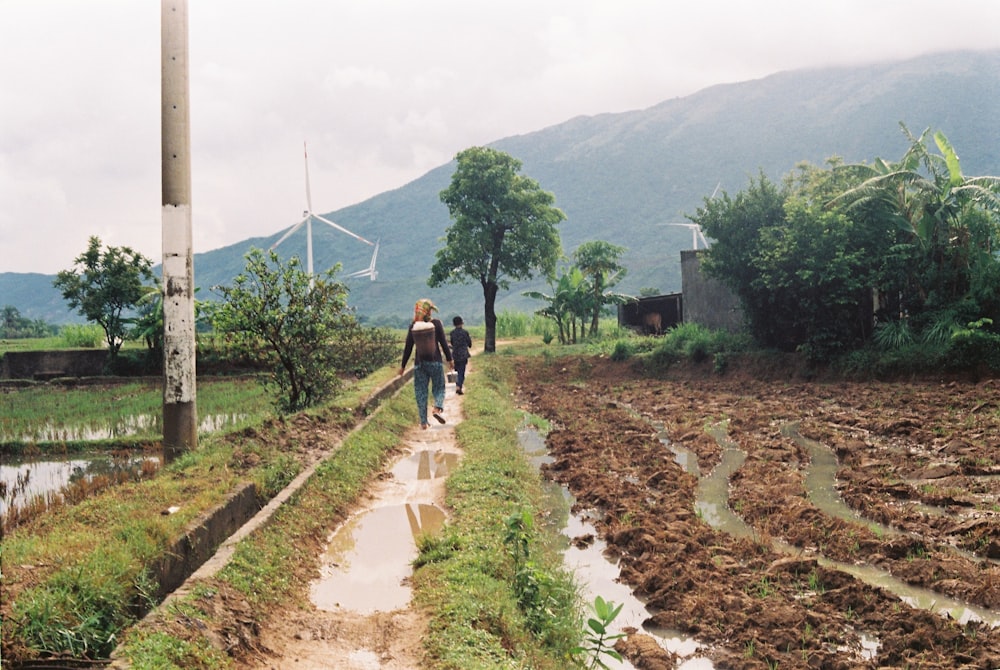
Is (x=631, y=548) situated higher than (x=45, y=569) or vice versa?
(x=45, y=569)

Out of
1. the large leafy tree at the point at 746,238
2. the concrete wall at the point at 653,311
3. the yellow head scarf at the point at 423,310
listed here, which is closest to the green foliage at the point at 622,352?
the large leafy tree at the point at 746,238

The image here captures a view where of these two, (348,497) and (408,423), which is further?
(408,423)

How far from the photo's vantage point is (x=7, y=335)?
4550 cm

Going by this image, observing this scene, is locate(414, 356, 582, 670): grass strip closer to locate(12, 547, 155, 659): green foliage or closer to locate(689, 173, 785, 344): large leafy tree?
locate(12, 547, 155, 659): green foliage

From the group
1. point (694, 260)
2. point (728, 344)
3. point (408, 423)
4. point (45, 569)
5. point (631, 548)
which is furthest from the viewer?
point (694, 260)

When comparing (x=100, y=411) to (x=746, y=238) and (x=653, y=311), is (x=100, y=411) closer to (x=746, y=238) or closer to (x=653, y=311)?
(x=746, y=238)

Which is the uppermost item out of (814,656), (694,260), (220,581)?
(694,260)

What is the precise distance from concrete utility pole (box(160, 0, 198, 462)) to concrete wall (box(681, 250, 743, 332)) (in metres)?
20.3

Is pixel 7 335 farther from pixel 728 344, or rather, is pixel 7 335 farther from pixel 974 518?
pixel 974 518

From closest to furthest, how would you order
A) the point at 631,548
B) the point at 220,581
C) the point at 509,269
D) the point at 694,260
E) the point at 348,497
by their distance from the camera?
the point at 220,581 → the point at 631,548 → the point at 348,497 → the point at 694,260 → the point at 509,269

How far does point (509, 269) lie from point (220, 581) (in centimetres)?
2916

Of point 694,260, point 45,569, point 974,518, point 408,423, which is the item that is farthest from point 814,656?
point 694,260

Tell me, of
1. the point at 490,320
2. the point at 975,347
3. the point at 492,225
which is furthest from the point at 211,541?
the point at 492,225

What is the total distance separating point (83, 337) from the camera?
29594mm
